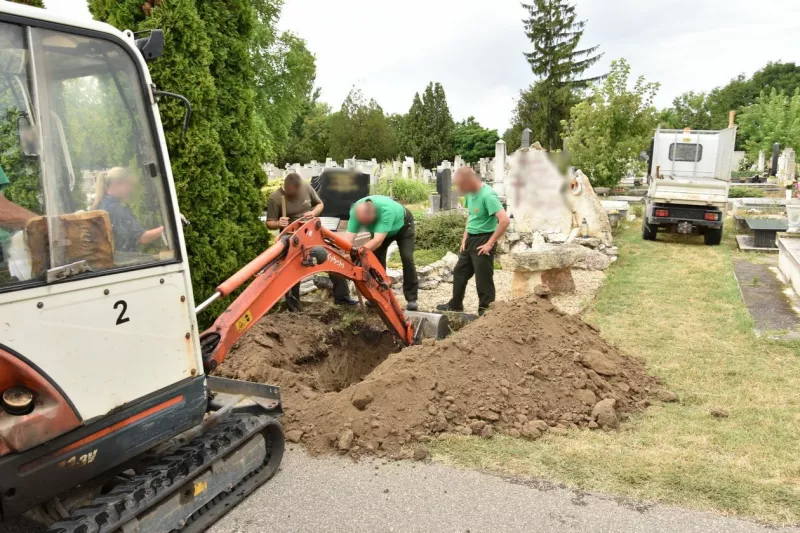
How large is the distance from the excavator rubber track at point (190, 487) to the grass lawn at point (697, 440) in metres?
1.19

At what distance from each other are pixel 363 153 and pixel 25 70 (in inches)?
1092

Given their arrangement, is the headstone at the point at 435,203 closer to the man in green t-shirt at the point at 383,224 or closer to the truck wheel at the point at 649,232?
the truck wheel at the point at 649,232

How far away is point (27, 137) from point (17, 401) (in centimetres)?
107

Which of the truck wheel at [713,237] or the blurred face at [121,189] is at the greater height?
the blurred face at [121,189]

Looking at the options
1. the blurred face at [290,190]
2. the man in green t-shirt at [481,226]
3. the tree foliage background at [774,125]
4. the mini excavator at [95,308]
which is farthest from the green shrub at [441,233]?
the tree foliage background at [774,125]

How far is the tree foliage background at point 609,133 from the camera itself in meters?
19.0

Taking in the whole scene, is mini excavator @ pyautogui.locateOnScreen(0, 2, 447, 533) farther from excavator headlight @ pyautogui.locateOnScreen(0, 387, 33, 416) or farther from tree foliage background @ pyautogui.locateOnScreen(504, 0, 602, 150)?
tree foliage background @ pyautogui.locateOnScreen(504, 0, 602, 150)

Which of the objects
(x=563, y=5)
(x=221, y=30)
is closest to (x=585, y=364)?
(x=221, y=30)

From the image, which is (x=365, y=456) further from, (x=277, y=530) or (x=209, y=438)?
(x=209, y=438)

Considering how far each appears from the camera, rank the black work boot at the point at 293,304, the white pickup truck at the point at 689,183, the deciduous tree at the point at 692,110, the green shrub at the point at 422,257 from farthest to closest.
Answer: 1. the deciduous tree at the point at 692,110
2. the white pickup truck at the point at 689,183
3. the green shrub at the point at 422,257
4. the black work boot at the point at 293,304

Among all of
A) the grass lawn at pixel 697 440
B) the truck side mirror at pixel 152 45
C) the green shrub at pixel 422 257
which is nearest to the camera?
the truck side mirror at pixel 152 45

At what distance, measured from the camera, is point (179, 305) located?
121 inches

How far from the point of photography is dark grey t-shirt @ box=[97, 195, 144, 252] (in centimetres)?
277

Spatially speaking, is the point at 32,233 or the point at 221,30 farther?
the point at 221,30
